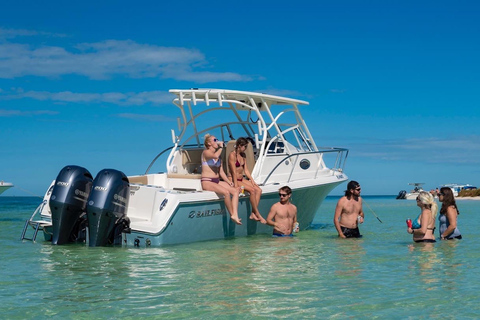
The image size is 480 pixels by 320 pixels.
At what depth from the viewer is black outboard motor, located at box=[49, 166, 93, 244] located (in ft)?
31.4

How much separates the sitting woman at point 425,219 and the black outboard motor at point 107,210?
4.63 meters

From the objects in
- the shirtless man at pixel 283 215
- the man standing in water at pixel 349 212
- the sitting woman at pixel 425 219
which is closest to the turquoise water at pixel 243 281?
the sitting woman at pixel 425 219

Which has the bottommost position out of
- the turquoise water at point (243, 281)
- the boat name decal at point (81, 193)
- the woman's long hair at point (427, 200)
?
the turquoise water at point (243, 281)

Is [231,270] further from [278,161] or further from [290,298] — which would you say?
[278,161]

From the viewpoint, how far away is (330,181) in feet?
42.0

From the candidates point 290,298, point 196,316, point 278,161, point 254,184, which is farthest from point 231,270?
point 278,161

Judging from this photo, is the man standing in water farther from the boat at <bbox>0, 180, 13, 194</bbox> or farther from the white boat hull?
the boat at <bbox>0, 180, 13, 194</bbox>

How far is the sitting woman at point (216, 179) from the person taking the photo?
10.2m

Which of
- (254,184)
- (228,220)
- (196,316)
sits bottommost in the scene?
(196,316)

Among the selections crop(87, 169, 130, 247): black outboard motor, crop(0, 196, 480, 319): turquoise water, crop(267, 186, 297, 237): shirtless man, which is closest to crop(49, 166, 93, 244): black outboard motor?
crop(0, 196, 480, 319): turquoise water

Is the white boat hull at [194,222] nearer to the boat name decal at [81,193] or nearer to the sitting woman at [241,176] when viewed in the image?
the sitting woman at [241,176]

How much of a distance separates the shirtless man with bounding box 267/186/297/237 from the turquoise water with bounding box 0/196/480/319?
0.88 metres

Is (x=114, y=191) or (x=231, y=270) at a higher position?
(x=114, y=191)

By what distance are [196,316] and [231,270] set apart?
223 centimetres
